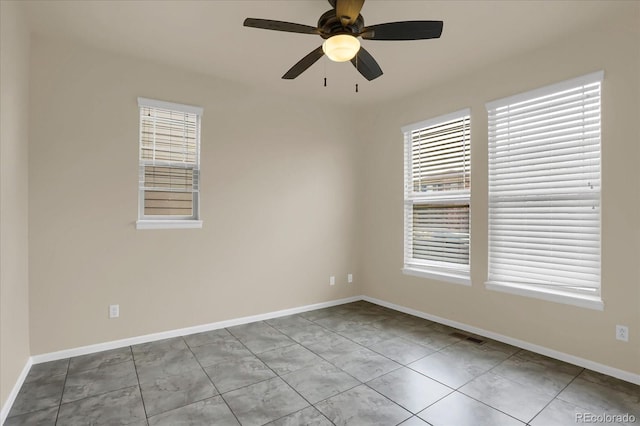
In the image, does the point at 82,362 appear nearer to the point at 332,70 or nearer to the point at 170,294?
the point at 170,294

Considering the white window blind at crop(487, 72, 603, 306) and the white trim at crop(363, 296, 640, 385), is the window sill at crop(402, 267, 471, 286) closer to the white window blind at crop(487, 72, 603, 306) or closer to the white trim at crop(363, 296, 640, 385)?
the white window blind at crop(487, 72, 603, 306)

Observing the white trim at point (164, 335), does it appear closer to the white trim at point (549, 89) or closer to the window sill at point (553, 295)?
the window sill at point (553, 295)

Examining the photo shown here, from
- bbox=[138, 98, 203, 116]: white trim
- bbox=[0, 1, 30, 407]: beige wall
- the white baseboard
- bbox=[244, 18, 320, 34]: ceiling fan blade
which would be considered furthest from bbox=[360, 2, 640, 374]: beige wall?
bbox=[0, 1, 30, 407]: beige wall

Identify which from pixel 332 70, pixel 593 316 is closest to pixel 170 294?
pixel 332 70

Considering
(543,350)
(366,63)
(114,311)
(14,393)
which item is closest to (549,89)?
(366,63)

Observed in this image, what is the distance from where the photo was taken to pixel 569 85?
2.90 m

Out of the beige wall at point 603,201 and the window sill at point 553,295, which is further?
the window sill at point 553,295

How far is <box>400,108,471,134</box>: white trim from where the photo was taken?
3707mm

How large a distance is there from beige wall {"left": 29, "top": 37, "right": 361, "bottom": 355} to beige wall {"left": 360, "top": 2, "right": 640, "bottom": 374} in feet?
3.55

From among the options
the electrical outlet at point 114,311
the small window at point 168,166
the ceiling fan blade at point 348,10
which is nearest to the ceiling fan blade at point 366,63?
the ceiling fan blade at point 348,10

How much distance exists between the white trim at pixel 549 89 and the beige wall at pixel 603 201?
0.17 feet

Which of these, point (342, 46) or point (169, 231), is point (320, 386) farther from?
point (342, 46)

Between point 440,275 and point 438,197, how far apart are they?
→ 92 centimetres

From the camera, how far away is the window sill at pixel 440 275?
3.71 metres
